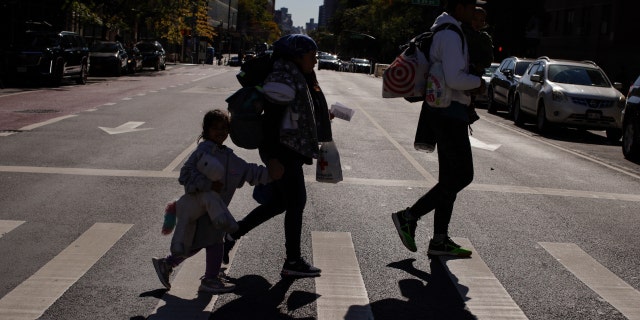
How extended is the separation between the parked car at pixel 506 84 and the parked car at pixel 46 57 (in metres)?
14.7

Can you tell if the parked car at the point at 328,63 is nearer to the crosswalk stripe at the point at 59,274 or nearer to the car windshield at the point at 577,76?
the car windshield at the point at 577,76

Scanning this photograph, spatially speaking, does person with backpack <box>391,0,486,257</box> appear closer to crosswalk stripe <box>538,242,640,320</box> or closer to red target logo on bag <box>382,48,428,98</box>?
red target logo on bag <box>382,48,428,98</box>

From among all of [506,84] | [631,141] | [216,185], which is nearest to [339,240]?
[216,185]

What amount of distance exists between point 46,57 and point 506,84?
15.3 m

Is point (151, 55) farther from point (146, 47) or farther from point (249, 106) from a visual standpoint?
point (249, 106)

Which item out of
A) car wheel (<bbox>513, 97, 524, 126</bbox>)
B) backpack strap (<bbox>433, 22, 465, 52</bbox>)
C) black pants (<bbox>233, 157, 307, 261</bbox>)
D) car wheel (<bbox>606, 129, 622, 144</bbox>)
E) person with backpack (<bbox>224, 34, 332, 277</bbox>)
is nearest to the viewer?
person with backpack (<bbox>224, 34, 332, 277</bbox>)

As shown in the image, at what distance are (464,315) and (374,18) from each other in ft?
354

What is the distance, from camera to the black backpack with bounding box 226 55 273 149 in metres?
5.69

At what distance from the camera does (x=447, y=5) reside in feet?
22.7

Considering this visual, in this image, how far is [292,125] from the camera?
584 centimetres

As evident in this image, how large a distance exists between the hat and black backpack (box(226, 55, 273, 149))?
0.13m

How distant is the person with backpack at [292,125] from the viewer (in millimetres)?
5816

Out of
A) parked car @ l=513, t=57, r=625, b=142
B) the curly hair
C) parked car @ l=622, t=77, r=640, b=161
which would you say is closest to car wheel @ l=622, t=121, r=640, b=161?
parked car @ l=622, t=77, r=640, b=161

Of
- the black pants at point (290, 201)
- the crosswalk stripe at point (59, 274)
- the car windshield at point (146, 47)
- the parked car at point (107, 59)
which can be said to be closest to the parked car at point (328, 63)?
the car windshield at point (146, 47)
